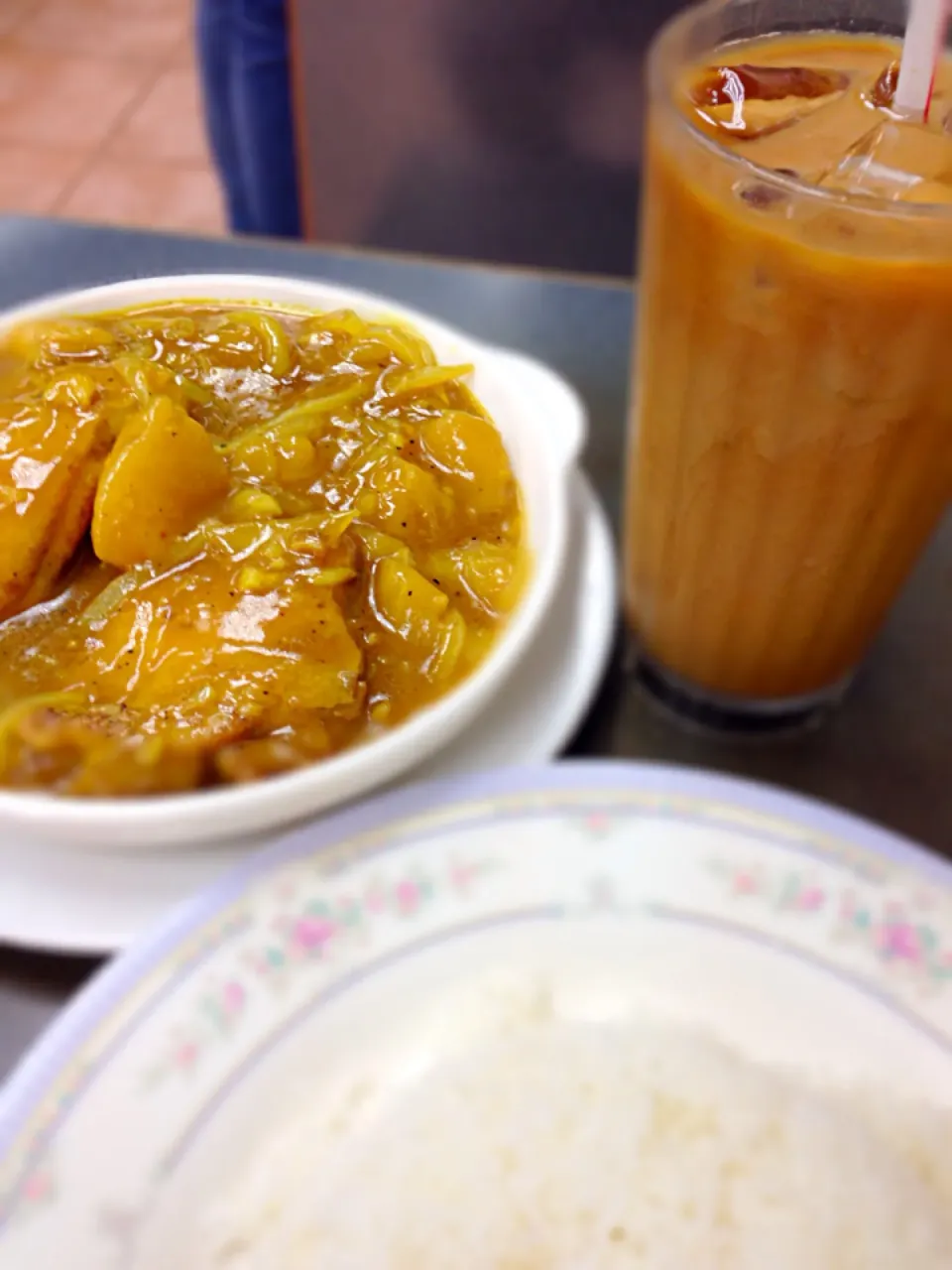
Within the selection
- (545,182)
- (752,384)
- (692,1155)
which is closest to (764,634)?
(752,384)

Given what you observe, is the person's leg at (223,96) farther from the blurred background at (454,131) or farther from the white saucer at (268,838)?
the white saucer at (268,838)

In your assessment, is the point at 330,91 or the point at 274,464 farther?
the point at 330,91

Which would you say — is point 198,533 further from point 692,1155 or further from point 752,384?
point 692,1155

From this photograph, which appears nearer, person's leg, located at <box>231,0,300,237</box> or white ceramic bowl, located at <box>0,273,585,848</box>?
white ceramic bowl, located at <box>0,273,585,848</box>

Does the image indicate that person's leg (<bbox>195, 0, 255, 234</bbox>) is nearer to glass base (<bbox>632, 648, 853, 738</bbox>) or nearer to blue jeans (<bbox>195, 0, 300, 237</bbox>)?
→ blue jeans (<bbox>195, 0, 300, 237</bbox>)

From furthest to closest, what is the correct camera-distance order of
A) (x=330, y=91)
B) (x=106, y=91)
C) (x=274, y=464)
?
1. (x=106, y=91)
2. (x=330, y=91)
3. (x=274, y=464)

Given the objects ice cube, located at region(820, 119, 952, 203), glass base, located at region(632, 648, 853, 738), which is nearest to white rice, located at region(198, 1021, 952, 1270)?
glass base, located at region(632, 648, 853, 738)

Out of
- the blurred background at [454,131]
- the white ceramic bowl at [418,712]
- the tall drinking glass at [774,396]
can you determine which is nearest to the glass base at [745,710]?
the tall drinking glass at [774,396]
